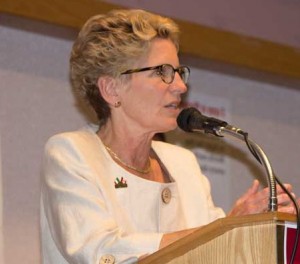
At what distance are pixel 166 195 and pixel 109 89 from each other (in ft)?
1.29

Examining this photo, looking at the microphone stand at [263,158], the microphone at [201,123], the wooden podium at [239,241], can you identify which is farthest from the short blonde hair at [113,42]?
the wooden podium at [239,241]

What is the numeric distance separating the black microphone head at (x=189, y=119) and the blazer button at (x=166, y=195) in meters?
0.28

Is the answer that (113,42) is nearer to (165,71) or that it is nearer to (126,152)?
(165,71)

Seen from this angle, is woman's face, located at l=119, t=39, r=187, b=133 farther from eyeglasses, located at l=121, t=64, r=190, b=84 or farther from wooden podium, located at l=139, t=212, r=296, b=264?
wooden podium, located at l=139, t=212, r=296, b=264

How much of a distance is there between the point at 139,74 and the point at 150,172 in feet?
1.06

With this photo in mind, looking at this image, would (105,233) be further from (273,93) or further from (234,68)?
(273,93)

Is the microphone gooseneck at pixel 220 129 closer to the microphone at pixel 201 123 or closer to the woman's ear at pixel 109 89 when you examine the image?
the microphone at pixel 201 123

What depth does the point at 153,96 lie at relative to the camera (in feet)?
9.14

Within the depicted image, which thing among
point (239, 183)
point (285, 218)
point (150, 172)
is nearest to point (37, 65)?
point (150, 172)

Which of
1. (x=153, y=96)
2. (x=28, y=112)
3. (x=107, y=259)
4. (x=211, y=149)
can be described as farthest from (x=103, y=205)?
(x=211, y=149)

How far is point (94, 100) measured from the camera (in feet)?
9.66

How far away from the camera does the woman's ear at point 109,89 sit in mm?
2861

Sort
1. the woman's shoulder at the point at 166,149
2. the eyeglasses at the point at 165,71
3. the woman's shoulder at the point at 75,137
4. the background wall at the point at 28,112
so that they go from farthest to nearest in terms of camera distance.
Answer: the background wall at the point at 28,112
the woman's shoulder at the point at 166,149
the eyeglasses at the point at 165,71
the woman's shoulder at the point at 75,137

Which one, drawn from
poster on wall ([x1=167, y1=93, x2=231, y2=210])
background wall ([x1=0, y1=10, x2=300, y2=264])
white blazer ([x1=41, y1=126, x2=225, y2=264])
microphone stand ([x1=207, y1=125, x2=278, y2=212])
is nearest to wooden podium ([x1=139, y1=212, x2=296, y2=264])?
microphone stand ([x1=207, y1=125, x2=278, y2=212])
